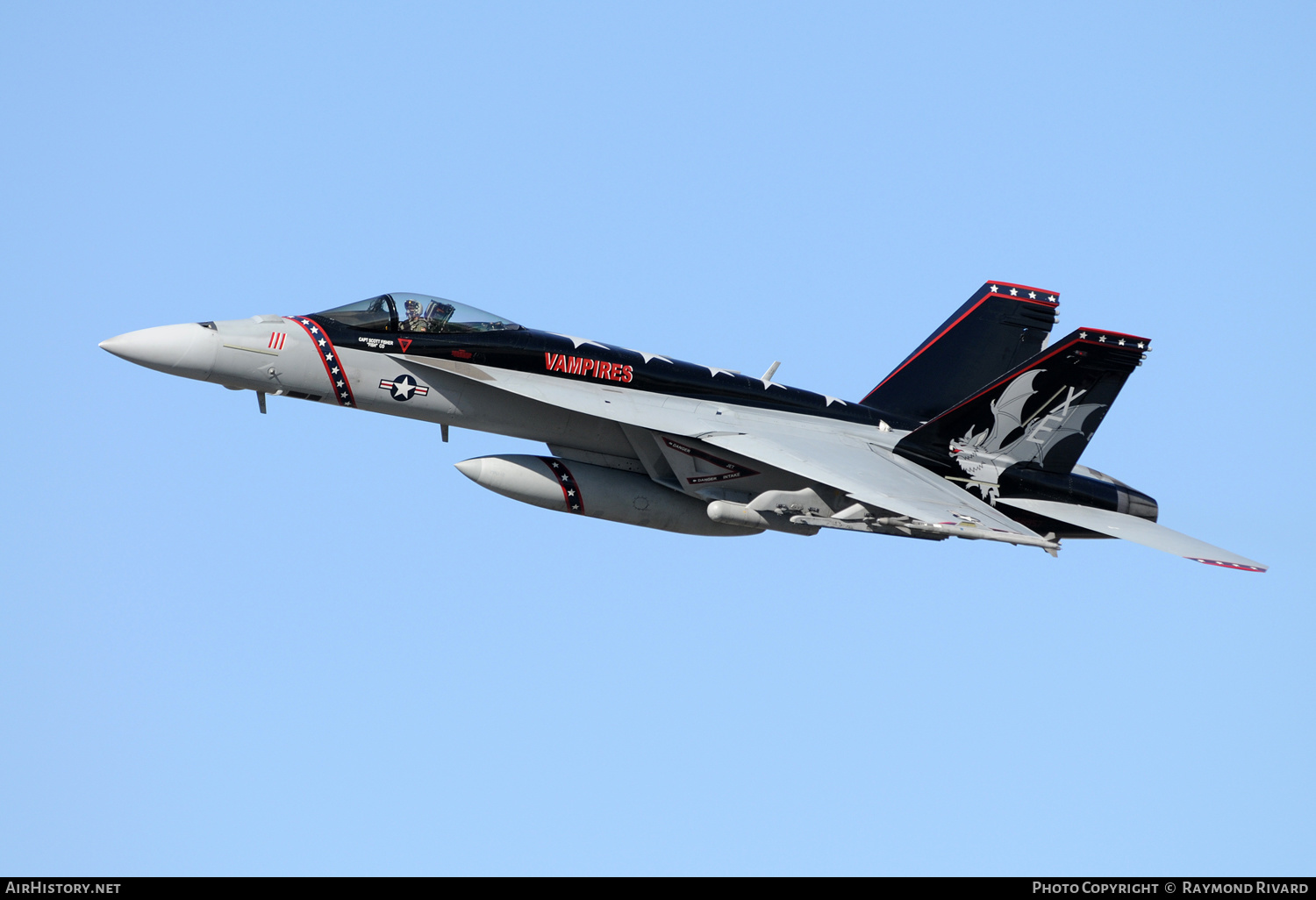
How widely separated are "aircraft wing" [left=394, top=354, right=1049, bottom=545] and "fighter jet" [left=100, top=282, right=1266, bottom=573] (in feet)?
0.11

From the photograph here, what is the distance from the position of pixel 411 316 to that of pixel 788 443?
17.0 ft

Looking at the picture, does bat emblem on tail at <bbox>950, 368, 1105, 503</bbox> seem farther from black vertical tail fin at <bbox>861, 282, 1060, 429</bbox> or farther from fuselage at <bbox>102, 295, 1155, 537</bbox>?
black vertical tail fin at <bbox>861, 282, 1060, 429</bbox>

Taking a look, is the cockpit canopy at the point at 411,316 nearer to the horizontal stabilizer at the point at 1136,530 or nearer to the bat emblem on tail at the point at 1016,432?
the bat emblem on tail at the point at 1016,432

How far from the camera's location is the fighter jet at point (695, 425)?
18109 millimetres

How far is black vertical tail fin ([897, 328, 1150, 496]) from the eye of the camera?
19312mm

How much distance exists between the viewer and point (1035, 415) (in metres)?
19.5

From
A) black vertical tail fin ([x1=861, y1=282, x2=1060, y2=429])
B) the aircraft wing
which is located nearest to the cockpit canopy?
the aircraft wing

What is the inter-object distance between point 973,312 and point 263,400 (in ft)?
35.0

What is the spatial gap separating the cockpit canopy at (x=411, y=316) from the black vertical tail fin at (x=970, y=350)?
6189 millimetres

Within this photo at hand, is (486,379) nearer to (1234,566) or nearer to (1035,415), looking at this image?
(1035,415)

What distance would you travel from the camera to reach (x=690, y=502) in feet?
63.2

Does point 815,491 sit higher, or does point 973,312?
point 973,312
